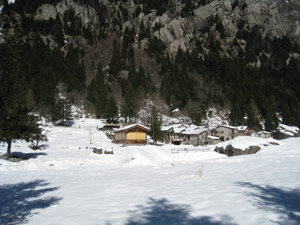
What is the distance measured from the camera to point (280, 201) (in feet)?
22.9

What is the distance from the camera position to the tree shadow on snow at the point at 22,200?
264 inches

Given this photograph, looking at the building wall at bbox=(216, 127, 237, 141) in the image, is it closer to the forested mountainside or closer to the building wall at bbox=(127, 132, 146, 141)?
the forested mountainside

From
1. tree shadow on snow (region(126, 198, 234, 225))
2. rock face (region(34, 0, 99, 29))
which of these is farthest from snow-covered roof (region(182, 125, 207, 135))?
rock face (region(34, 0, 99, 29))

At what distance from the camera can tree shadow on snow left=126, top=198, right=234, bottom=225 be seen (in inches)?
221

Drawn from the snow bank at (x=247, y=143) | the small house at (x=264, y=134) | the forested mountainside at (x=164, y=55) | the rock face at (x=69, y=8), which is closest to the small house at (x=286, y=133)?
the small house at (x=264, y=134)

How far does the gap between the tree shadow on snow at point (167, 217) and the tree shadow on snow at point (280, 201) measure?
148 centimetres

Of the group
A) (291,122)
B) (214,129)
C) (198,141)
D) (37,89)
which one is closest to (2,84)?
(198,141)

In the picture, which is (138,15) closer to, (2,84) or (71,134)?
(71,134)

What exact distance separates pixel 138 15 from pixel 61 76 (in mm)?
84915

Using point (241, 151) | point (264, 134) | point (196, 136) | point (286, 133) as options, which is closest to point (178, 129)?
point (196, 136)

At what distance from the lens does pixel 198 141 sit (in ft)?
191

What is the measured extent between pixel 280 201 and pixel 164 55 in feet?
423

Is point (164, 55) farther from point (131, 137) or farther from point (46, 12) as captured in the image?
point (131, 137)

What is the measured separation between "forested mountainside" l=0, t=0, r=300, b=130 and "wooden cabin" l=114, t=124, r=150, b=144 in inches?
942
